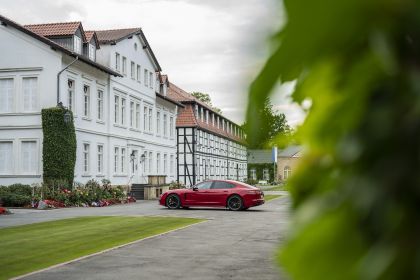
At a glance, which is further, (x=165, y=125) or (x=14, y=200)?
(x=165, y=125)

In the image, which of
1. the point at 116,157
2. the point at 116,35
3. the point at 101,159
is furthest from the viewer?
the point at 116,35

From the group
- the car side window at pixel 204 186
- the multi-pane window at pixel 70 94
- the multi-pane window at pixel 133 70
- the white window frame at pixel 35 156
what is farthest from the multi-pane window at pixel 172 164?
the car side window at pixel 204 186

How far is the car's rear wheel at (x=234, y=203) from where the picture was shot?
25.3 metres

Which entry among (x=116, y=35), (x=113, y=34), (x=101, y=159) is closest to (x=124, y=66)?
(x=116, y=35)

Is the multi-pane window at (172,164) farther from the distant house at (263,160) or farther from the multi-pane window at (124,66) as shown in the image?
the distant house at (263,160)

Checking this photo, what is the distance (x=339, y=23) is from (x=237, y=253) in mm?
10550

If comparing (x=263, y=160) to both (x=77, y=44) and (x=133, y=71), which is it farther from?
(x=133, y=71)

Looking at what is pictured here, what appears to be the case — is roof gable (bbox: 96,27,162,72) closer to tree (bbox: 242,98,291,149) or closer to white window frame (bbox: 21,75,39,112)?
white window frame (bbox: 21,75,39,112)

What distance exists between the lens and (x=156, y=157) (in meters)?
50.1

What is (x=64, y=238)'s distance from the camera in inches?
523

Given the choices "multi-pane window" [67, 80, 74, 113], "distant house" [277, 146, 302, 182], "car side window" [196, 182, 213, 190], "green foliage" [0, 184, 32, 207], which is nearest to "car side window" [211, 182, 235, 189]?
Answer: "car side window" [196, 182, 213, 190]

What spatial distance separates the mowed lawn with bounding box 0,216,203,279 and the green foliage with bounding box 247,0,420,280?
846 centimetres

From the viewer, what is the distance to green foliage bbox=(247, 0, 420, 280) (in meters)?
0.41

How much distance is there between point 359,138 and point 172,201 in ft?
86.1
